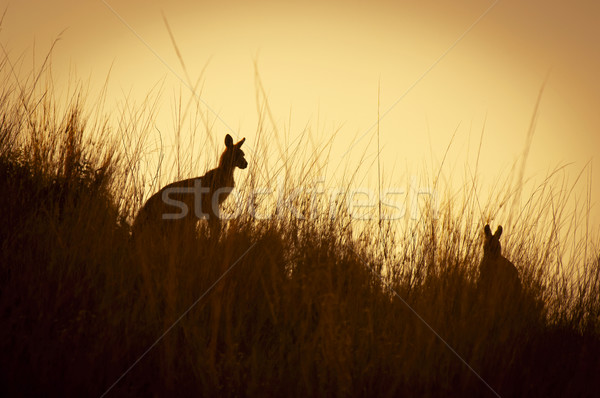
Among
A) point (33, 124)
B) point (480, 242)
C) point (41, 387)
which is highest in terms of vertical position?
point (33, 124)

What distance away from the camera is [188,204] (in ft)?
12.6

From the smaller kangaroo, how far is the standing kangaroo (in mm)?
1754

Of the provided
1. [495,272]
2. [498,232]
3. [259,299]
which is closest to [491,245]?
[498,232]

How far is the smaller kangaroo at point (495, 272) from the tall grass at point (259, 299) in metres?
0.09

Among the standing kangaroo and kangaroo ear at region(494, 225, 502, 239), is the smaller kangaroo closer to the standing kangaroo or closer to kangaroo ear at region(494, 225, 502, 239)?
kangaroo ear at region(494, 225, 502, 239)

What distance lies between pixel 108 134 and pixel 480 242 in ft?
9.68

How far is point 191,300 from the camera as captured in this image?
105 inches

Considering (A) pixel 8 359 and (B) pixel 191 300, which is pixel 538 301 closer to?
(B) pixel 191 300

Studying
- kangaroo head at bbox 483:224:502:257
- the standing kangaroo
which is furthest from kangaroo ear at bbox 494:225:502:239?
the standing kangaroo

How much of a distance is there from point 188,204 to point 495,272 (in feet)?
7.43

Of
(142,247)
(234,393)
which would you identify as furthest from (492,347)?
(142,247)

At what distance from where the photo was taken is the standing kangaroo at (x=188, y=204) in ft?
11.0

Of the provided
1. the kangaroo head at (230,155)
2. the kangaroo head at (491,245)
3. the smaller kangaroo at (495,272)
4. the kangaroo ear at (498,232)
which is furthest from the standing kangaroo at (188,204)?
the kangaroo ear at (498,232)

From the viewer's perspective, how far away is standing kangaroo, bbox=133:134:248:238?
3.36m
